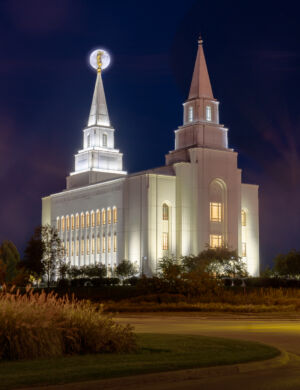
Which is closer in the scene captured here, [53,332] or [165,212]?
[53,332]

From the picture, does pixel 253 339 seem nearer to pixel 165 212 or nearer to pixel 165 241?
pixel 165 241

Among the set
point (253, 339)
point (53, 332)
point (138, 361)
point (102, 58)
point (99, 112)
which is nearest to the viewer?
point (138, 361)

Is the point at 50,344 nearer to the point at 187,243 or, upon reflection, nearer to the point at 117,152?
the point at 187,243

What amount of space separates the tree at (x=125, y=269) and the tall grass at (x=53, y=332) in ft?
201

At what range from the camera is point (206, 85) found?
83125 mm

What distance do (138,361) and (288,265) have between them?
7254 centimetres

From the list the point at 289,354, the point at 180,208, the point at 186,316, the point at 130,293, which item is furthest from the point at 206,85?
the point at 289,354

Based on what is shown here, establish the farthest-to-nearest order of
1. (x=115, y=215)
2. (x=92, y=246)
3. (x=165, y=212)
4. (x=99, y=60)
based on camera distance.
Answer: (x=99, y=60) → (x=92, y=246) → (x=115, y=215) → (x=165, y=212)

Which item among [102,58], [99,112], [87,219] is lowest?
[87,219]

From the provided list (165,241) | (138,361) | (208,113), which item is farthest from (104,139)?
(138,361)

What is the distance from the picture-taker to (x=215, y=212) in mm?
82375

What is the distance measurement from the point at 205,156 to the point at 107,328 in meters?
67.7

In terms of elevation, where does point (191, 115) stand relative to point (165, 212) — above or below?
above

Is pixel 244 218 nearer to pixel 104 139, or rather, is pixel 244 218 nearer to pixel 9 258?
pixel 104 139
